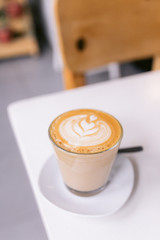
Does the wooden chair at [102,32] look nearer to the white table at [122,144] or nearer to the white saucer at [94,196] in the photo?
the white table at [122,144]

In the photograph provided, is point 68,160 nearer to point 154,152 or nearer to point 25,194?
point 154,152


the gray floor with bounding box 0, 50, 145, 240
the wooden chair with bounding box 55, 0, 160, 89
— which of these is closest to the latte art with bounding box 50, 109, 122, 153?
the wooden chair with bounding box 55, 0, 160, 89

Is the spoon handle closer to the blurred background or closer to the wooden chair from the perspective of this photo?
the wooden chair

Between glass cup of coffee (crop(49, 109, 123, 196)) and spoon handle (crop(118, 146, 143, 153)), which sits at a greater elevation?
glass cup of coffee (crop(49, 109, 123, 196))

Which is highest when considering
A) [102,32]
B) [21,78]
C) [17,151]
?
[102,32]

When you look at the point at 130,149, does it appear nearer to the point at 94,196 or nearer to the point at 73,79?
the point at 94,196

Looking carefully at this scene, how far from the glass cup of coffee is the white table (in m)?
0.05

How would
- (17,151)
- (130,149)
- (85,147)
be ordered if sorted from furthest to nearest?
(17,151) → (130,149) → (85,147)

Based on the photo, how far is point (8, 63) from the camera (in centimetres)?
224

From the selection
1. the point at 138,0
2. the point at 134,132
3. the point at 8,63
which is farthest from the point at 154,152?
the point at 8,63

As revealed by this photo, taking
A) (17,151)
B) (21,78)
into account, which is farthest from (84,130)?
(21,78)

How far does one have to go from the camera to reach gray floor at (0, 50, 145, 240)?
1.03 m

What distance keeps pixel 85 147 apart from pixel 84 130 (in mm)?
33

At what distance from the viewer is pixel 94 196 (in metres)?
0.40
